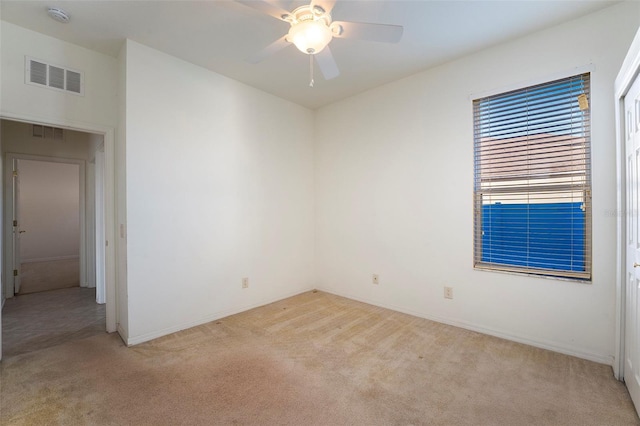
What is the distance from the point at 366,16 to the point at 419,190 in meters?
1.76

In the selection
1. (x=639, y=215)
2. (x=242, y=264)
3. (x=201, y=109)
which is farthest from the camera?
(x=242, y=264)

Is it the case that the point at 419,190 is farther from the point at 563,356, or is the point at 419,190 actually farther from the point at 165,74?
the point at 165,74

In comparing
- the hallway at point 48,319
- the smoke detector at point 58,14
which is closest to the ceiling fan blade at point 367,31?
the smoke detector at point 58,14

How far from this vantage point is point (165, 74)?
2.80 meters

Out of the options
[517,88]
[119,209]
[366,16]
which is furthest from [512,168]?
[119,209]

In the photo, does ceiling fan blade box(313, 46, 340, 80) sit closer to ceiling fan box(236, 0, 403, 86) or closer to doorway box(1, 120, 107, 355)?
ceiling fan box(236, 0, 403, 86)

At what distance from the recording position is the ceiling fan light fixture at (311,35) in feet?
5.70

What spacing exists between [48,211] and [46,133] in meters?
3.92

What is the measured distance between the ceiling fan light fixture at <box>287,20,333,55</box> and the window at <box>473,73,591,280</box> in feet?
6.01

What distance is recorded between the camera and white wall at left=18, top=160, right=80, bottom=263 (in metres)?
6.63

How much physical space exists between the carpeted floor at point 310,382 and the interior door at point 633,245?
20 cm

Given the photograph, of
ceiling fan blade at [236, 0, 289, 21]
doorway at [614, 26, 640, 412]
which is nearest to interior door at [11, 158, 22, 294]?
ceiling fan blade at [236, 0, 289, 21]

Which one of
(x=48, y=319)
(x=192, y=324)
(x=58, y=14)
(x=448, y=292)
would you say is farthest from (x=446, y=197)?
(x=48, y=319)

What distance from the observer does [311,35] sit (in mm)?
1757
